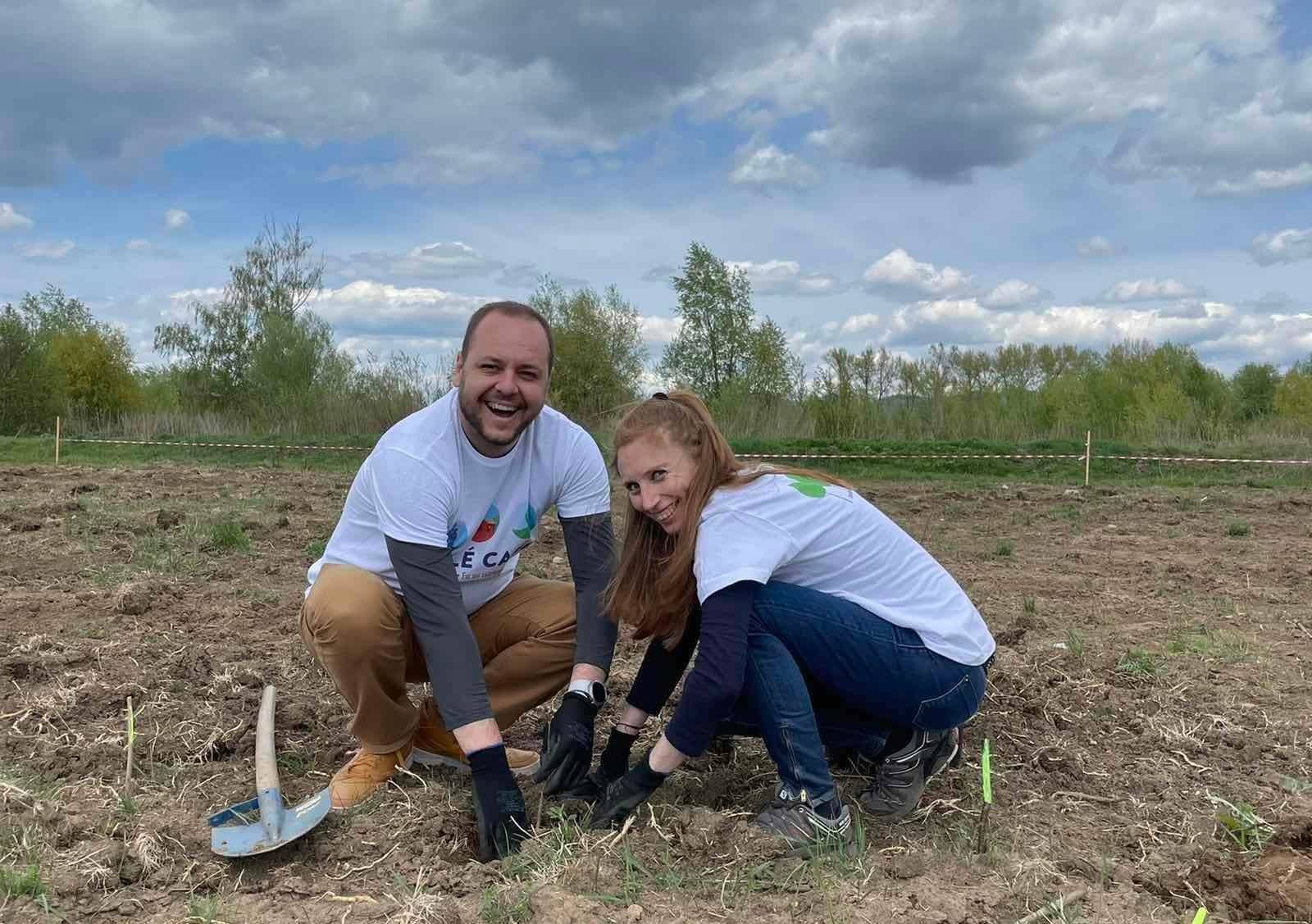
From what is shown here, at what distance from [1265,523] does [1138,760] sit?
7576mm

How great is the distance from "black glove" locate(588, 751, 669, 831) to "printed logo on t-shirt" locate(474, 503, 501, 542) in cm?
83

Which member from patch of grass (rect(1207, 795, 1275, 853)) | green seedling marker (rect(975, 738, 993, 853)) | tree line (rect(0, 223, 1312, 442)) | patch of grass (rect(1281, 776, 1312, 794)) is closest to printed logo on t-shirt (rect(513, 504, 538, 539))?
green seedling marker (rect(975, 738, 993, 853))

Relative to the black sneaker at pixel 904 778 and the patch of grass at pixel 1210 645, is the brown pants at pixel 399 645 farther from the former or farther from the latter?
Result: the patch of grass at pixel 1210 645

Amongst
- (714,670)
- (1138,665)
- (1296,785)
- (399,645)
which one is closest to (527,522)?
(399,645)

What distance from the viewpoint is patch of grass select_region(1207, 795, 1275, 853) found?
2578 millimetres

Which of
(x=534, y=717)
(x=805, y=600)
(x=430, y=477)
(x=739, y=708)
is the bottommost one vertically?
(x=534, y=717)

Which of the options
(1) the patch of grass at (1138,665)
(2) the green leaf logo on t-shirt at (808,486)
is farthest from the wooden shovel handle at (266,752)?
(1) the patch of grass at (1138,665)

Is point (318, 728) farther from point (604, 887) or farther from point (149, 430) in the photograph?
point (149, 430)

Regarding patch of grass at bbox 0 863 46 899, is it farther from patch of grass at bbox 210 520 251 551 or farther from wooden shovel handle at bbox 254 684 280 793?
patch of grass at bbox 210 520 251 551

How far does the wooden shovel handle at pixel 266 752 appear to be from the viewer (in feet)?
8.82

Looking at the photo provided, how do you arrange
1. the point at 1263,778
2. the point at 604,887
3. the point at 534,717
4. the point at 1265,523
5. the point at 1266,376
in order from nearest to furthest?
the point at 604,887, the point at 1263,778, the point at 534,717, the point at 1265,523, the point at 1266,376

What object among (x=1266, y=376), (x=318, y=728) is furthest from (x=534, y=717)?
(x=1266, y=376)

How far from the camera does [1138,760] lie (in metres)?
3.26

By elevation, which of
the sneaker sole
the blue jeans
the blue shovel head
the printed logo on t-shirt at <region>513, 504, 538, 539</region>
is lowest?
the sneaker sole
